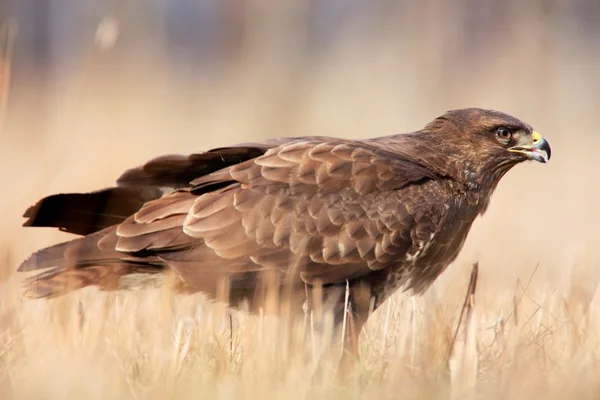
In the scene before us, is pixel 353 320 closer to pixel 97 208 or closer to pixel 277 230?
pixel 277 230

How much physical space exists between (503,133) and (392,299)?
106 cm

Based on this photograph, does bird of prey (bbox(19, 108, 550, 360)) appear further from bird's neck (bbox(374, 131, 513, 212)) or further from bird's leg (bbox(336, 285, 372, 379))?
bird's neck (bbox(374, 131, 513, 212))

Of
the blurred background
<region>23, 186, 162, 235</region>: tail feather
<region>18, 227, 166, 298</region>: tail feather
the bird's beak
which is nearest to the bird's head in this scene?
the bird's beak

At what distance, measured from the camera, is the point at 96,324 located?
462cm

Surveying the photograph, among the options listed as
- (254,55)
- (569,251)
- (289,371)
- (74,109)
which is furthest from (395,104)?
(289,371)

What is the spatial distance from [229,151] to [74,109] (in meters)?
0.75

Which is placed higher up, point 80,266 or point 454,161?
point 454,161

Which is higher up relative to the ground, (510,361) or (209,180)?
(209,180)

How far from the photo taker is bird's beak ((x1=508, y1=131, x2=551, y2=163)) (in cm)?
555

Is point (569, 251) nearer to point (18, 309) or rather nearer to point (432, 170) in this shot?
point (432, 170)

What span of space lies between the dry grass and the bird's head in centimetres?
65

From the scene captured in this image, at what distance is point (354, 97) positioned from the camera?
32.4ft

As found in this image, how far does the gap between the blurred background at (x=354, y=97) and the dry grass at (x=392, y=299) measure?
0.03 meters

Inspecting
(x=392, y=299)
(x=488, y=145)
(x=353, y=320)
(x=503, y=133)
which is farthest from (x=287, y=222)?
(x=503, y=133)
